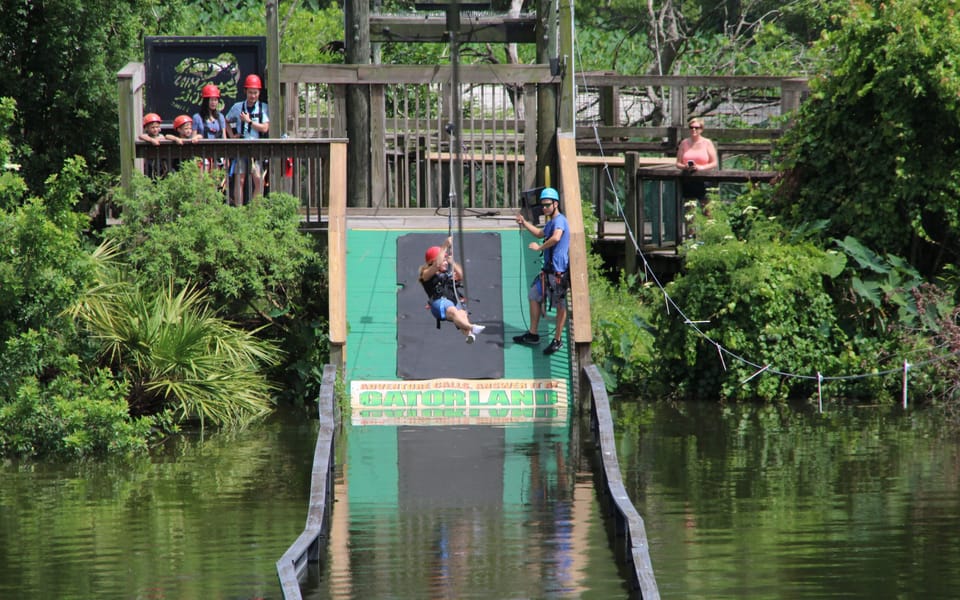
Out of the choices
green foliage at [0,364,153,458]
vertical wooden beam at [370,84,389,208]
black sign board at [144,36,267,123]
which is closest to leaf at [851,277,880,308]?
vertical wooden beam at [370,84,389,208]

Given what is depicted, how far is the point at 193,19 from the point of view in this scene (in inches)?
1102

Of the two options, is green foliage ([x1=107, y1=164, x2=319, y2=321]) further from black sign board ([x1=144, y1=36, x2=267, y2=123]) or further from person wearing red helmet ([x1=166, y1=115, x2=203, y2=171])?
black sign board ([x1=144, y1=36, x2=267, y2=123])

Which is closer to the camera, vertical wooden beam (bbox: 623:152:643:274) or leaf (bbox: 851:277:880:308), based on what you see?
leaf (bbox: 851:277:880:308)

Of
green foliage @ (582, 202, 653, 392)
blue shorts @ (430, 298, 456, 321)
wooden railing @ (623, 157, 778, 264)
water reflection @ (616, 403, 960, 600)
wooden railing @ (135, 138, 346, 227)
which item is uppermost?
wooden railing @ (135, 138, 346, 227)

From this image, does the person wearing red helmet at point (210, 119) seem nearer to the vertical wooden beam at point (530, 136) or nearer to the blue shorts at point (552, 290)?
the vertical wooden beam at point (530, 136)

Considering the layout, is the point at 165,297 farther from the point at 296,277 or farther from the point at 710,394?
the point at 710,394

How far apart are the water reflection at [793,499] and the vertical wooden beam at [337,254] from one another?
2979mm

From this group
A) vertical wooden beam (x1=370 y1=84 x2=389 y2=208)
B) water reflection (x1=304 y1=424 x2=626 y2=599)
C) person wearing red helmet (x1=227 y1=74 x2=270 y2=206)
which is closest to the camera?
water reflection (x1=304 y1=424 x2=626 y2=599)

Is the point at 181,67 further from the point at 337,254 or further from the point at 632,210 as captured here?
the point at 632,210

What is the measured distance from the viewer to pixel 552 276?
16.2 metres

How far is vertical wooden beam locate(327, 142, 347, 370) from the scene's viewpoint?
602 inches

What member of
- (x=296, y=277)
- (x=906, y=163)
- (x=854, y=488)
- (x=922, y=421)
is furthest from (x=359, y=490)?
(x=906, y=163)

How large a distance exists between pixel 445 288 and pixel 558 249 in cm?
128

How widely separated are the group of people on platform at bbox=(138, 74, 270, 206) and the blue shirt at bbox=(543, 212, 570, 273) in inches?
142
